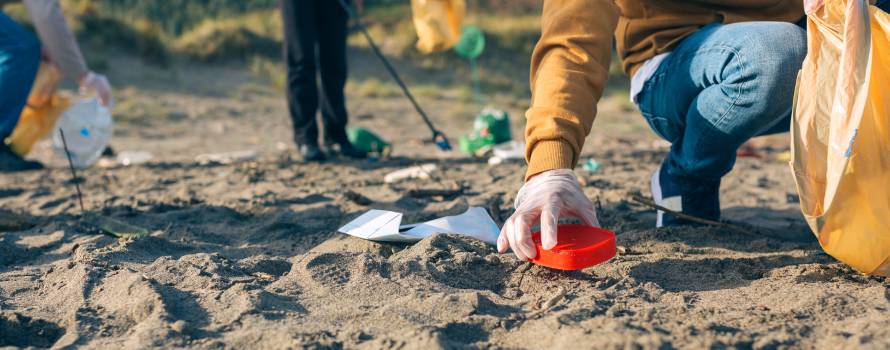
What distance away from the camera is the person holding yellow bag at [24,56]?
3775 mm

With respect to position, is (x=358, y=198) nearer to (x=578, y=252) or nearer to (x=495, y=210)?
(x=495, y=210)

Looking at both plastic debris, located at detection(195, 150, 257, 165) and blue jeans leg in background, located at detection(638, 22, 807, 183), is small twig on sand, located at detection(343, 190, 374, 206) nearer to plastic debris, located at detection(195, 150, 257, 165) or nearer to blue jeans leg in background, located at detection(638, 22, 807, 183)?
blue jeans leg in background, located at detection(638, 22, 807, 183)

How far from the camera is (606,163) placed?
4.01 meters

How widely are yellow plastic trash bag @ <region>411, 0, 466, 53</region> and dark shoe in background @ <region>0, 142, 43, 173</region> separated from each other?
1.94 m

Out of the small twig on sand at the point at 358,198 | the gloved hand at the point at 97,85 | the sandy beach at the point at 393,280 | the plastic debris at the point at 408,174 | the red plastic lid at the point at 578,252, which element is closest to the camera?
the sandy beach at the point at 393,280

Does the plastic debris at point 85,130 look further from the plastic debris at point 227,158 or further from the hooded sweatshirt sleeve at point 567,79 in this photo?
the hooded sweatshirt sleeve at point 567,79

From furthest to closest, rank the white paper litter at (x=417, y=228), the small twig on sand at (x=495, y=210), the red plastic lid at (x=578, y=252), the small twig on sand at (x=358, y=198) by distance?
the small twig on sand at (x=358, y=198)
the small twig on sand at (x=495, y=210)
the white paper litter at (x=417, y=228)
the red plastic lid at (x=578, y=252)

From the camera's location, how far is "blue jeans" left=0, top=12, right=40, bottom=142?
378 centimetres

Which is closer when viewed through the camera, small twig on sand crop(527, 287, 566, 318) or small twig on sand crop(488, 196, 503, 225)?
small twig on sand crop(527, 287, 566, 318)

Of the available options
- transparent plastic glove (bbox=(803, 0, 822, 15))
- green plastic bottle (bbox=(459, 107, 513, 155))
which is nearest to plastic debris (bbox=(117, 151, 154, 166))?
green plastic bottle (bbox=(459, 107, 513, 155))

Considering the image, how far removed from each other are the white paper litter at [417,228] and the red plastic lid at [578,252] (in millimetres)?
379

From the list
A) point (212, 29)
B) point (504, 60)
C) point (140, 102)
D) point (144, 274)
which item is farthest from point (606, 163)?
point (212, 29)

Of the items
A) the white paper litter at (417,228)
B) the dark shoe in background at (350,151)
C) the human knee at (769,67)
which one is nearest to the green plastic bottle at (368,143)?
the dark shoe in background at (350,151)

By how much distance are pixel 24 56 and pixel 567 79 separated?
2.93 meters
